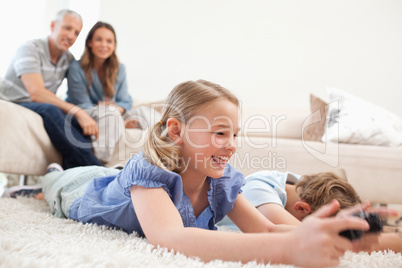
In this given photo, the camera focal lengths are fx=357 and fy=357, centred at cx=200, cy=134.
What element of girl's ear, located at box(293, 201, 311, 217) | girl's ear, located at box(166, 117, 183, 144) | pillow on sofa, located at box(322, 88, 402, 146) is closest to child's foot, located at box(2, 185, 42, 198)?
girl's ear, located at box(166, 117, 183, 144)

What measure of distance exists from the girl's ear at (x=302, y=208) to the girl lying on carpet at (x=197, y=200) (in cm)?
24

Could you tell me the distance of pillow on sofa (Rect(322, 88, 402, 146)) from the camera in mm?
1971

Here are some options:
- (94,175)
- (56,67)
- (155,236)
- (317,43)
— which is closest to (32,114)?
(56,67)

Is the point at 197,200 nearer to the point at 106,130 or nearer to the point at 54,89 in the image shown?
the point at 106,130

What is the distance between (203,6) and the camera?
305cm

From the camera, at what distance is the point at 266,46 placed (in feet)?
9.79

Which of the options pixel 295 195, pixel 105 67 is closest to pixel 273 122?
pixel 105 67

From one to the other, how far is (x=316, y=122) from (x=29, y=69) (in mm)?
1644

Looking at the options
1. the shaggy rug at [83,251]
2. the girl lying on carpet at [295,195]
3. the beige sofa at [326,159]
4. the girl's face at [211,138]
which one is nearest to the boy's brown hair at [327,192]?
the girl lying on carpet at [295,195]

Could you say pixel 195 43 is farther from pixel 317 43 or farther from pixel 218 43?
pixel 317 43

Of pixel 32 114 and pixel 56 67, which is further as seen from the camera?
pixel 56 67

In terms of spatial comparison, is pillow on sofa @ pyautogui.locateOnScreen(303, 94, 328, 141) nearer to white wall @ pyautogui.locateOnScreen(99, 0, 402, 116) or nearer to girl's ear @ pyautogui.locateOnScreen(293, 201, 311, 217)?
white wall @ pyautogui.locateOnScreen(99, 0, 402, 116)

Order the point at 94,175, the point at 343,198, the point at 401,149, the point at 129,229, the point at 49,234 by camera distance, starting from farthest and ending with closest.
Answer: the point at 401,149 < the point at 94,175 < the point at 343,198 < the point at 129,229 < the point at 49,234

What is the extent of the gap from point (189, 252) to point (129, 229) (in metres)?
0.31
